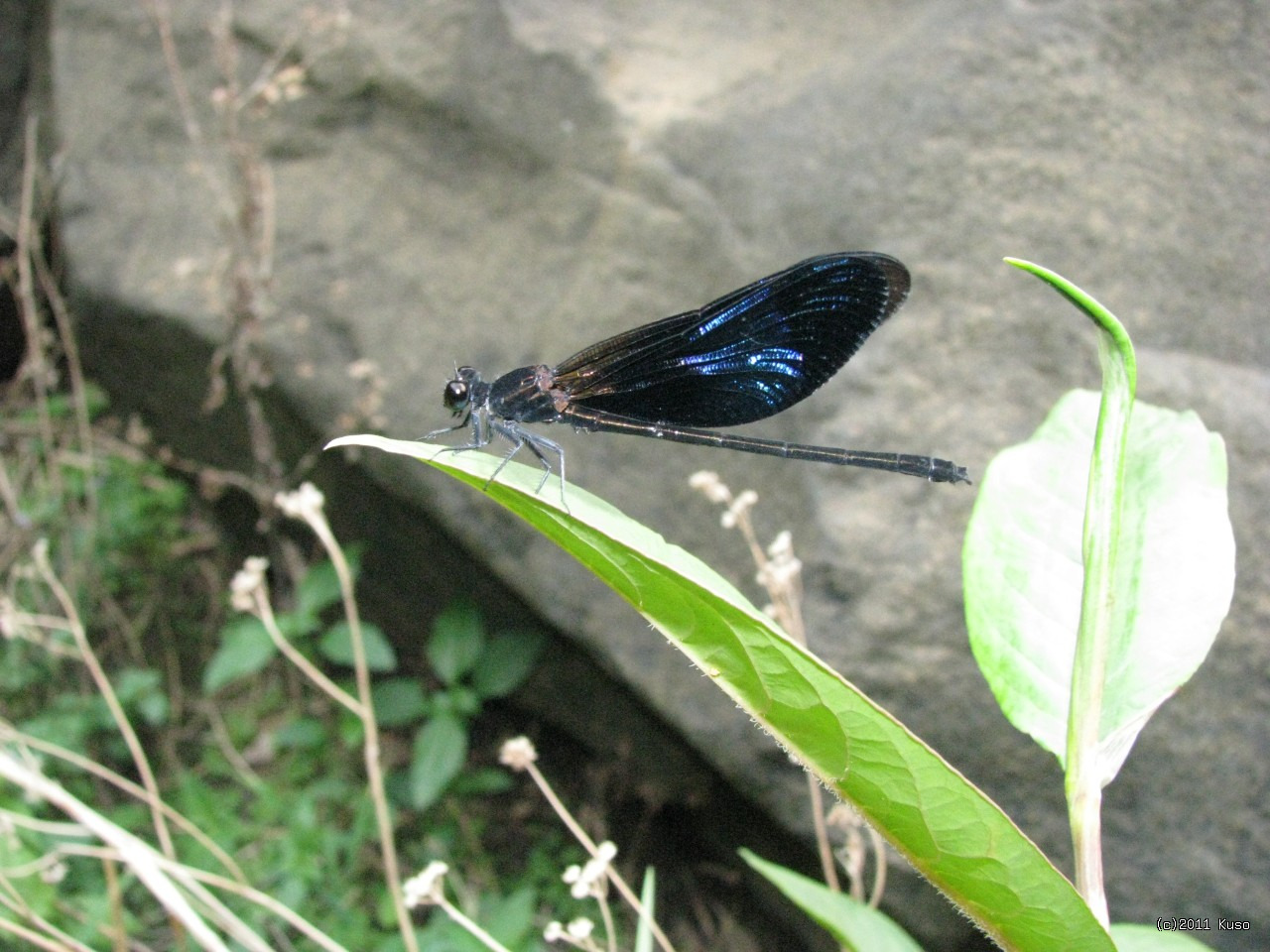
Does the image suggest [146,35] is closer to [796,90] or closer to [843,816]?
[796,90]

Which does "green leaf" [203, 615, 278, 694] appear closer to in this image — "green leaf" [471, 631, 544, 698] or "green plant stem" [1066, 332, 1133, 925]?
"green leaf" [471, 631, 544, 698]

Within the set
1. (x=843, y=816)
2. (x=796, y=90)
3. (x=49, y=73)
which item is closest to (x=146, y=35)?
(x=49, y=73)

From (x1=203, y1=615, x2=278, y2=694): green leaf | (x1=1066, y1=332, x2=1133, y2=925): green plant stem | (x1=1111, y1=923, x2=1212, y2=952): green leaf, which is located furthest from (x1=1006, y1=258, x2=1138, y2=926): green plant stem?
(x1=203, y1=615, x2=278, y2=694): green leaf

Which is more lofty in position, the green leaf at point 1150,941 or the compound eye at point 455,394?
the compound eye at point 455,394

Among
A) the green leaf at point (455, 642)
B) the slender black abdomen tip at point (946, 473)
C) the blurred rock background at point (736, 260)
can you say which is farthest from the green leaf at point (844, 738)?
the green leaf at point (455, 642)

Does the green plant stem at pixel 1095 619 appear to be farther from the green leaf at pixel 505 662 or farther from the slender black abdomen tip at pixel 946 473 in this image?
the green leaf at pixel 505 662

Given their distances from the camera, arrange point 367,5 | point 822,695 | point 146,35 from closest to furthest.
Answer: point 822,695, point 367,5, point 146,35
